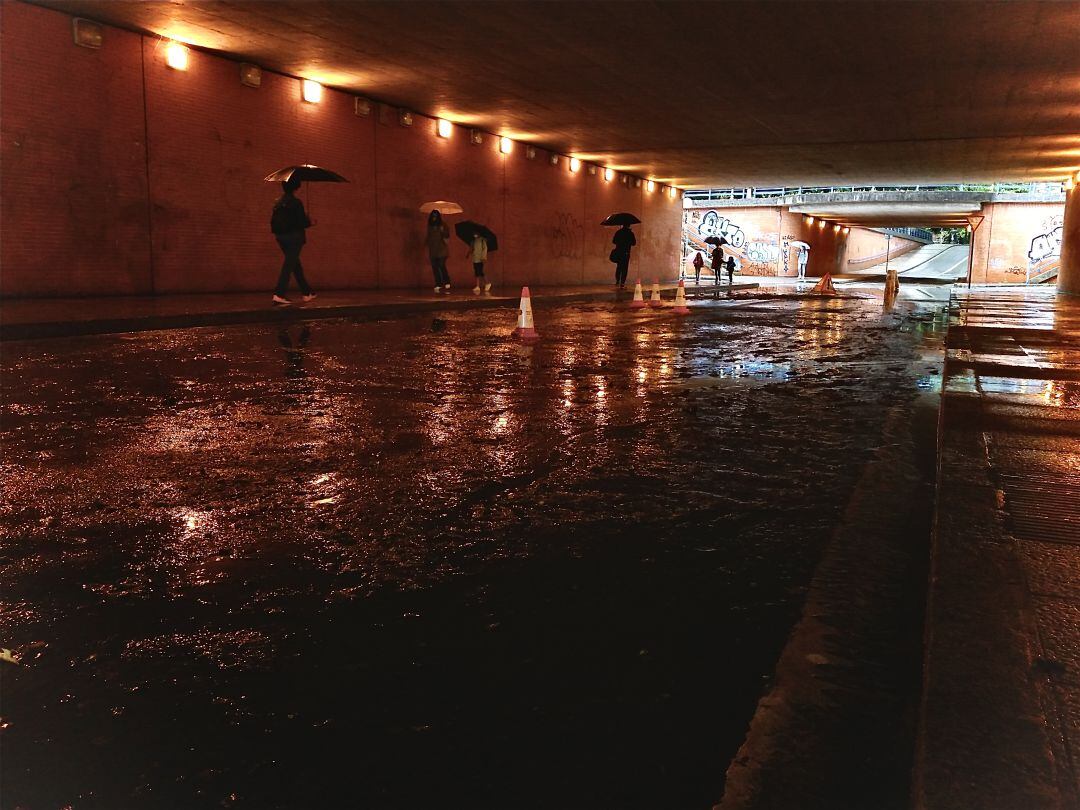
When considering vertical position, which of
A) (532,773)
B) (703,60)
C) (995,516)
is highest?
(703,60)

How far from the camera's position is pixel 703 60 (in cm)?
1602

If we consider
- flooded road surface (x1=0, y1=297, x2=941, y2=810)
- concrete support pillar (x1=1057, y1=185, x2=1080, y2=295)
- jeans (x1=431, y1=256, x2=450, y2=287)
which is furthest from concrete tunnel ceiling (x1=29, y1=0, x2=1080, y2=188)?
flooded road surface (x1=0, y1=297, x2=941, y2=810)

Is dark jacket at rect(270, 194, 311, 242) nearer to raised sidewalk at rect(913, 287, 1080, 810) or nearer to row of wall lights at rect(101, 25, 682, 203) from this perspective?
row of wall lights at rect(101, 25, 682, 203)

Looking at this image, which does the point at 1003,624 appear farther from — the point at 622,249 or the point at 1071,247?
the point at 1071,247

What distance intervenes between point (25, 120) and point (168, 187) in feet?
9.02

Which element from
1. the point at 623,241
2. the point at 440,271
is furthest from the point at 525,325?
the point at 623,241

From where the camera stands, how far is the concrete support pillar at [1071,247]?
99.2ft

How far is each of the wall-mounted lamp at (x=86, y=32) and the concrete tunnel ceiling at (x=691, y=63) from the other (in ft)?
0.67

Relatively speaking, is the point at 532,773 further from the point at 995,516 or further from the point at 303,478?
the point at 303,478

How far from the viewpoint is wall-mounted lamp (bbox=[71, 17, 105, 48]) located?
44.6 feet

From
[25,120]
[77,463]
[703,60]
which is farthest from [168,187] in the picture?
[77,463]

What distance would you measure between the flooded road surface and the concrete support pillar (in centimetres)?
2984

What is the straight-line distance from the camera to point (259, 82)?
17062 mm

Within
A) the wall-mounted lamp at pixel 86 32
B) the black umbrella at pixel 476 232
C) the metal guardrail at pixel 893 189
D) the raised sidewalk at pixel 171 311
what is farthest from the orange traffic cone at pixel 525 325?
the metal guardrail at pixel 893 189
